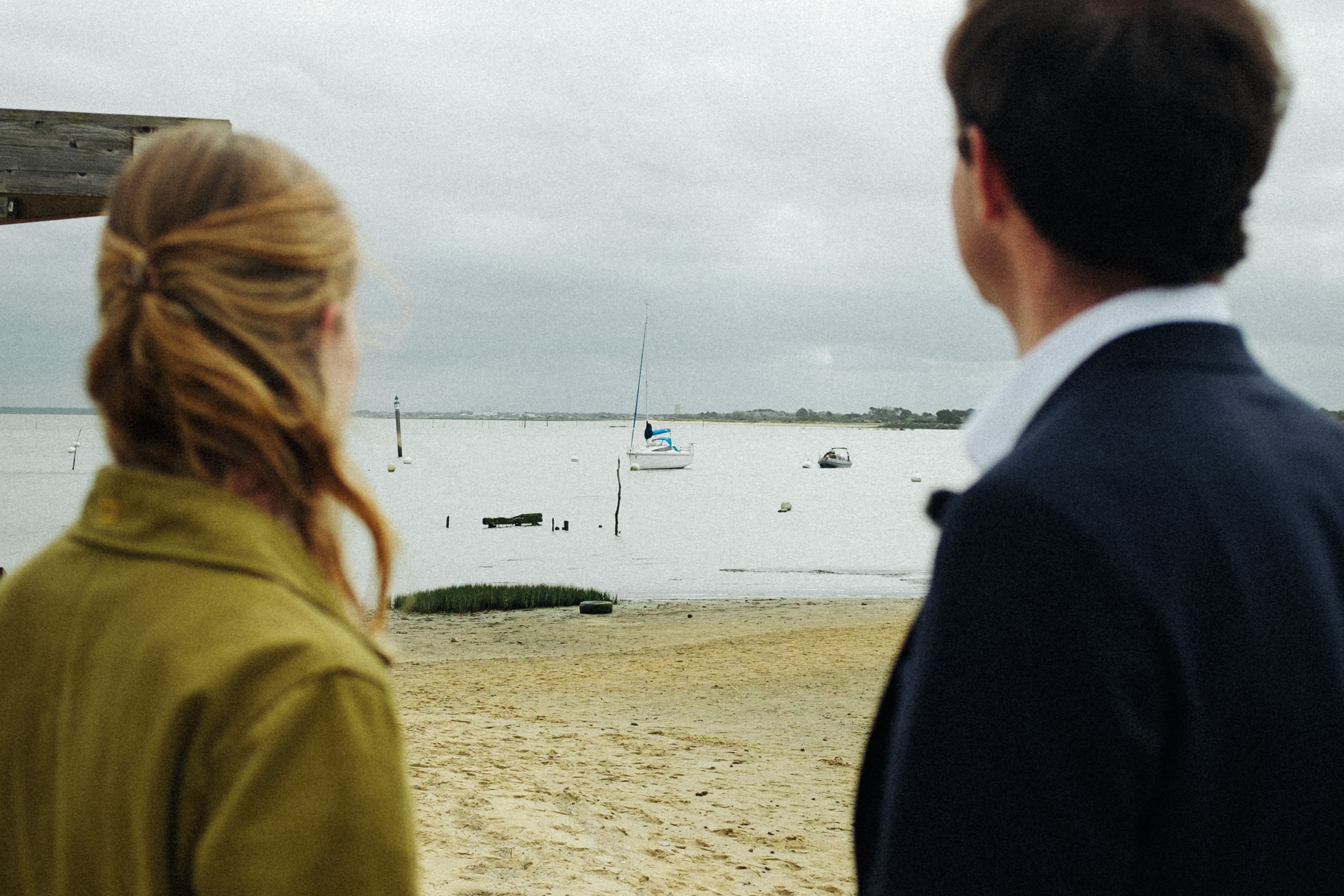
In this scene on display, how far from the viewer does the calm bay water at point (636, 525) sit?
2917 centimetres

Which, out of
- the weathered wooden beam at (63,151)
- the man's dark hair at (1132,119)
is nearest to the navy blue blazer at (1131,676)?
the man's dark hair at (1132,119)

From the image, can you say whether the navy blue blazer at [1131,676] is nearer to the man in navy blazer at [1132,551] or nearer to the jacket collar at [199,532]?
the man in navy blazer at [1132,551]

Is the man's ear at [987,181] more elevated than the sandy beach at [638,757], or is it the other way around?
the man's ear at [987,181]

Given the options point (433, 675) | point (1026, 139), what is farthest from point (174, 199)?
point (433, 675)

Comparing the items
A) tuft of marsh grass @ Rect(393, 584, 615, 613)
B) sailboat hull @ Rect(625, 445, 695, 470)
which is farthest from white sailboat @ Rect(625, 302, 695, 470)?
tuft of marsh grass @ Rect(393, 584, 615, 613)

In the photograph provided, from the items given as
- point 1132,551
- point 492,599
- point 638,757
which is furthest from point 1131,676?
point 492,599

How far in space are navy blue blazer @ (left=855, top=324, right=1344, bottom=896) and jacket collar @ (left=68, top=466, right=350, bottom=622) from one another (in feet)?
2.25

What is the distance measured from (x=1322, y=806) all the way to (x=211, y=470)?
123 cm

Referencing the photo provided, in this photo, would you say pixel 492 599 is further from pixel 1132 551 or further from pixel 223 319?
pixel 1132 551

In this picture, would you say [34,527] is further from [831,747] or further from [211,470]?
[211,470]

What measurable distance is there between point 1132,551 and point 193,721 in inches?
37.4

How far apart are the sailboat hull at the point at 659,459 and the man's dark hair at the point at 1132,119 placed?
82726mm

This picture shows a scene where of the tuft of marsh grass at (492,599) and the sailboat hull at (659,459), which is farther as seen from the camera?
the sailboat hull at (659,459)

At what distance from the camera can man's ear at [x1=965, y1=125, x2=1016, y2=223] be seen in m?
1.21
